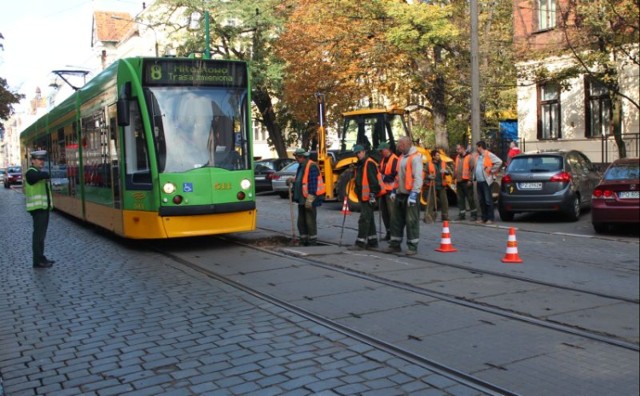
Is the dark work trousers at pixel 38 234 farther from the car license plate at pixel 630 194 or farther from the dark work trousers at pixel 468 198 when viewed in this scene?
the car license plate at pixel 630 194

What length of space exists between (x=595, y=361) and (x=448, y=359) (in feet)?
3.57

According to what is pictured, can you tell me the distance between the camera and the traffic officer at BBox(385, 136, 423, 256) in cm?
1016

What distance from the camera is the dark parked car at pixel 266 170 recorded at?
28781mm

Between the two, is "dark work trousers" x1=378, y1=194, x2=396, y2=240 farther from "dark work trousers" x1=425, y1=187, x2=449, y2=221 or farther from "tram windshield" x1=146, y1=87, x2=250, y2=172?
"dark work trousers" x1=425, y1=187, x2=449, y2=221

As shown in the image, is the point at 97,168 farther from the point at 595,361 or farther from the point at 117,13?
the point at 117,13

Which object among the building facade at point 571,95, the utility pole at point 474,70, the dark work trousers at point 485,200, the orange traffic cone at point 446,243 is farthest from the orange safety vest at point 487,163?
the building facade at point 571,95

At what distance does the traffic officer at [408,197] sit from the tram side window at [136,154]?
4127 mm

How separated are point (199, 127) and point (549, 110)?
8951 millimetres

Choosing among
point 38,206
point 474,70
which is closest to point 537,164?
point 474,70

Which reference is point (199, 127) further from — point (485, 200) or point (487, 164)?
point (485, 200)

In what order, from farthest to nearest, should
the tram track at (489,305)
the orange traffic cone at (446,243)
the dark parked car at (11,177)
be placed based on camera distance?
1. the dark parked car at (11,177)
2. the orange traffic cone at (446,243)
3. the tram track at (489,305)

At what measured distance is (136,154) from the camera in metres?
11.2

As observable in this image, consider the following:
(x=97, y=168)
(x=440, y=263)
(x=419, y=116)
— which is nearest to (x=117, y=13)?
(x=419, y=116)

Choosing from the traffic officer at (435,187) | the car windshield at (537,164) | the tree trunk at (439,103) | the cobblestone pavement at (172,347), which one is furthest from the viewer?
the tree trunk at (439,103)
